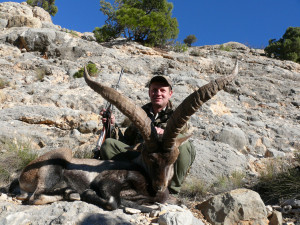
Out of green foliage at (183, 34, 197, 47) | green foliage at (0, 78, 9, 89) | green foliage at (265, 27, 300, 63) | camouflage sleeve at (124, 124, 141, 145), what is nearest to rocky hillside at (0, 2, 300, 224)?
green foliage at (0, 78, 9, 89)

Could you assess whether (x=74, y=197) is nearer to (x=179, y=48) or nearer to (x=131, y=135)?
(x=131, y=135)

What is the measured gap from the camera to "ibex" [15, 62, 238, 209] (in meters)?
3.74

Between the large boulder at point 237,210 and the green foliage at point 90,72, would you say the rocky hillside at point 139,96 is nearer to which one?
the green foliage at point 90,72

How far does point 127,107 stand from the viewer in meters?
3.78

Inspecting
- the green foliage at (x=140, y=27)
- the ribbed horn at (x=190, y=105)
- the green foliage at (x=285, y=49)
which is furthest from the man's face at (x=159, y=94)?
the green foliage at (x=285, y=49)

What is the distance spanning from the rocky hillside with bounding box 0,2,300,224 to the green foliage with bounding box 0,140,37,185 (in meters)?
0.48

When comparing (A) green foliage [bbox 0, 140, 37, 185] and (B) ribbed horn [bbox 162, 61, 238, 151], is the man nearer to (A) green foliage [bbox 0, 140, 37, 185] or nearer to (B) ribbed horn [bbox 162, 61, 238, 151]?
(B) ribbed horn [bbox 162, 61, 238, 151]

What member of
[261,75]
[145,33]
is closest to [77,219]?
[261,75]

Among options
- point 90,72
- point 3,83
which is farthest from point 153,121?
point 3,83

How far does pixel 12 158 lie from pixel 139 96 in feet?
19.5

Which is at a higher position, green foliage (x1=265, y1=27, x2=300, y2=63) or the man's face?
green foliage (x1=265, y1=27, x2=300, y2=63)

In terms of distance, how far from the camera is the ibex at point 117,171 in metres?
3.74

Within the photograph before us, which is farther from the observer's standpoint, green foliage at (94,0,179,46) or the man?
green foliage at (94,0,179,46)

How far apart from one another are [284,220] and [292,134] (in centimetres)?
722
